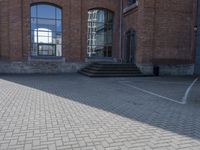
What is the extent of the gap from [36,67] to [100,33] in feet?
22.3

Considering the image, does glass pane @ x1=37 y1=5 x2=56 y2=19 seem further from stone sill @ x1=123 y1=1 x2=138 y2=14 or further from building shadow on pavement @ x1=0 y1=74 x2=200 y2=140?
building shadow on pavement @ x1=0 y1=74 x2=200 y2=140

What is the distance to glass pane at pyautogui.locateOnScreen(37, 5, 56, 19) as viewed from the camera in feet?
66.0

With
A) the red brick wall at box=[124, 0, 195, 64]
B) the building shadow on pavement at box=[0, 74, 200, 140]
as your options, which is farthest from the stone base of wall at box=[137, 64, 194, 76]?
the building shadow on pavement at box=[0, 74, 200, 140]

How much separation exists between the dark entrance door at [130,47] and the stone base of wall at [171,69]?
6.63 feet

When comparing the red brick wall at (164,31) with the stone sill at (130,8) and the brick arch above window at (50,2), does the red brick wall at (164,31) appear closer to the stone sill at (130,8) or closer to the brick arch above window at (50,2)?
the stone sill at (130,8)

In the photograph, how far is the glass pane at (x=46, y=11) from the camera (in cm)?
2011

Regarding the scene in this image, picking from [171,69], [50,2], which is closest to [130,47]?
[171,69]

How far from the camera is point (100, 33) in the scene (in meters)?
22.2

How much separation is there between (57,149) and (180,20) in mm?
17470

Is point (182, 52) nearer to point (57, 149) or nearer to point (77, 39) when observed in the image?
point (77, 39)

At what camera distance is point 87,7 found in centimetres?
2072

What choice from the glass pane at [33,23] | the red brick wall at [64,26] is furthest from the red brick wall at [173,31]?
the glass pane at [33,23]

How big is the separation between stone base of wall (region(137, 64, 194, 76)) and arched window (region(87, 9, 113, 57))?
4912mm

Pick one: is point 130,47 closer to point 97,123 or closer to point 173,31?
Answer: point 173,31
